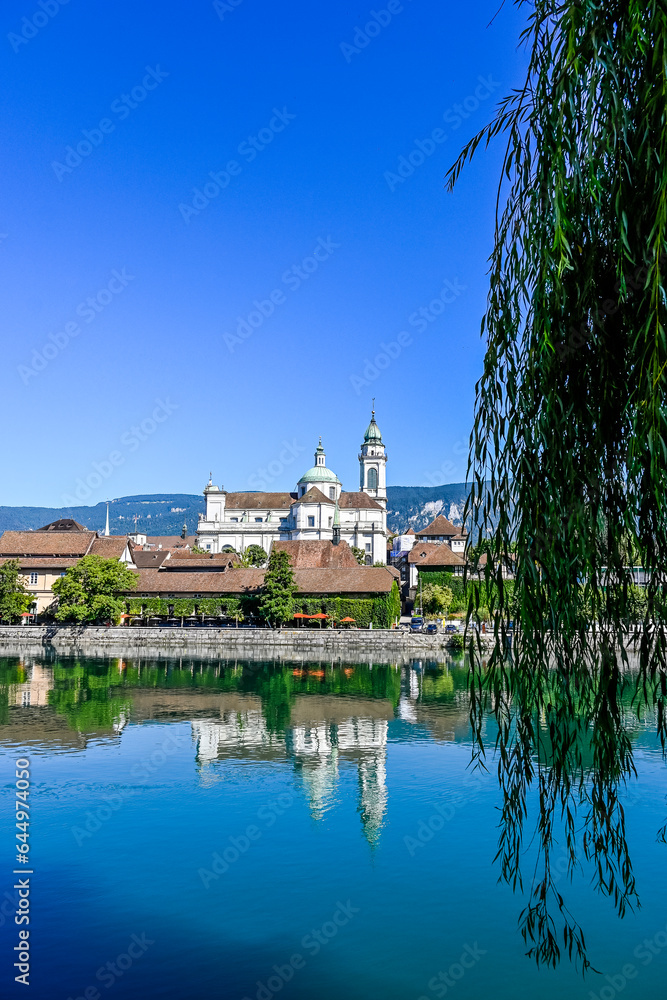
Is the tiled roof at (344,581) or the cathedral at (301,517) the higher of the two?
the cathedral at (301,517)

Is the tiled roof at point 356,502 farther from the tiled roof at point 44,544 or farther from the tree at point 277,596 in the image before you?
the tree at point 277,596

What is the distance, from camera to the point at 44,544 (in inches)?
2448

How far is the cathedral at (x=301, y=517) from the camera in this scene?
87875 millimetres

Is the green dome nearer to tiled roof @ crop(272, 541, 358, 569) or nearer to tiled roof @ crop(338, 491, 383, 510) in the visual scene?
tiled roof @ crop(338, 491, 383, 510)

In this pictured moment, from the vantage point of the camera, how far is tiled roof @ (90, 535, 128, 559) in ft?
208

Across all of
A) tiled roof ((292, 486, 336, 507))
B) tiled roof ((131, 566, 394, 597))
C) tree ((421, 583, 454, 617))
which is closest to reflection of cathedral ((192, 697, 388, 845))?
tiled roof ((131, 566, 394, 597))

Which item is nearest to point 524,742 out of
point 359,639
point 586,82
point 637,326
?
point 637,326

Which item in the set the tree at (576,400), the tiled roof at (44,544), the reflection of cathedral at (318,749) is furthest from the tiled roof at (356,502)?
the tree at (576,400)

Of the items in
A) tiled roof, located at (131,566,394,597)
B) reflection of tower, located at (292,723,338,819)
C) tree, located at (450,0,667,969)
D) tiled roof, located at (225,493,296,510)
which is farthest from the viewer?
tiled roof, located at (225,493,296,510)

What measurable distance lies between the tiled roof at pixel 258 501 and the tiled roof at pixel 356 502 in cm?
743

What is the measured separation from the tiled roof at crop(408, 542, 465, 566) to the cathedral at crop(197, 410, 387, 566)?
19485mm

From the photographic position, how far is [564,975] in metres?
9.82

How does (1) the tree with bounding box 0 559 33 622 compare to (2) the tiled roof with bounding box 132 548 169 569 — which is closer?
(1) the tree with bounding box 0 559 33 622

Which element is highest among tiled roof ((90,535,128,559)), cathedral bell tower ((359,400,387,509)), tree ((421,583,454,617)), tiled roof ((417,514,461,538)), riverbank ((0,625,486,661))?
cathedral bell tower ((359,400,387,509))
